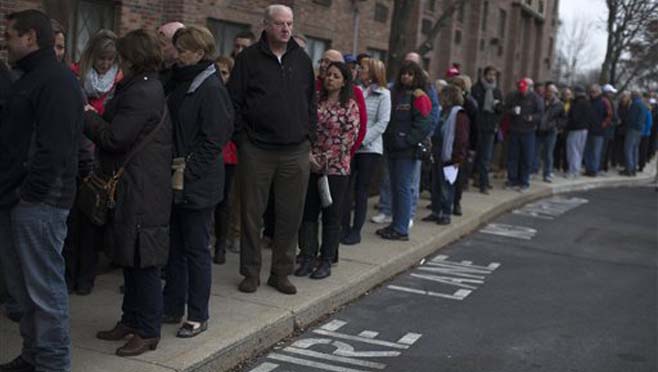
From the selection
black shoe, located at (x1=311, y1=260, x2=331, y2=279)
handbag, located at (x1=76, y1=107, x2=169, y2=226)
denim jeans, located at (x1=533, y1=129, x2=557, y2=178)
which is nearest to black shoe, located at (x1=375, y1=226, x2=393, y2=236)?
black shoe, located at (x1=311, y1=260, x2=331, y2=279)

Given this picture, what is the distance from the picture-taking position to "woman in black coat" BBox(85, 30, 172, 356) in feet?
15.9

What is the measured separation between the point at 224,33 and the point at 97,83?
895cm

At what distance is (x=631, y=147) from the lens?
20391 millimetres

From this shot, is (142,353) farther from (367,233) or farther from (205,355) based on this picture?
(367,233)

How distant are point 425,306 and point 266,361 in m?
2.13

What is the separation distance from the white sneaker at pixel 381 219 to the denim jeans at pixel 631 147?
11316mm

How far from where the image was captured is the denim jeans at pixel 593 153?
1875 centimetres

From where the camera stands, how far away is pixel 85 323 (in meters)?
5.71

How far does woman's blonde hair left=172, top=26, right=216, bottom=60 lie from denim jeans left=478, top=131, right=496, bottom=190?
8447mm

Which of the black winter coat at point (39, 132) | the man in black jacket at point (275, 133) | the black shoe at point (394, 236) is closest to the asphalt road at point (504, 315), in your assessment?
the black shoe at point (394, 236)

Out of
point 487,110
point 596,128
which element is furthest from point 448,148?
point 596,128

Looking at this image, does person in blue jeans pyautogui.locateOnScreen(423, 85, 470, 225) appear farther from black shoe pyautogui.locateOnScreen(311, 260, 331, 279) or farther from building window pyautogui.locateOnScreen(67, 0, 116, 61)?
building window pyautogui.locateOnScreen(67, 0, 116, 61)

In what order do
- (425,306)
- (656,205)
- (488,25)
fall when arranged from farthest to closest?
1. (488,25)
2. (656,205)
3. (425,306)

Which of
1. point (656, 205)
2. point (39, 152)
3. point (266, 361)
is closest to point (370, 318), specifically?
point (266, 361)
